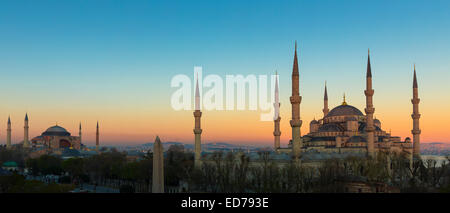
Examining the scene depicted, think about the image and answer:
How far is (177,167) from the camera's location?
152 ft

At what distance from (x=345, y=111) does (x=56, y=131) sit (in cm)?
8529

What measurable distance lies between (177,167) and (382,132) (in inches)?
1116

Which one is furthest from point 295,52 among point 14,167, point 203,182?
point 14,167

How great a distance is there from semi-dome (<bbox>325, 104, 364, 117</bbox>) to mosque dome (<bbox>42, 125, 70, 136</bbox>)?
81416 millimetres

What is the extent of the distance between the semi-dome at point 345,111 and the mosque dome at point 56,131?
81.4m

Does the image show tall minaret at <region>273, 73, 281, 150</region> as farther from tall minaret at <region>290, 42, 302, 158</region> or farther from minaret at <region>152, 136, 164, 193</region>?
minaret at <region>152, 136, 164, 193</region>

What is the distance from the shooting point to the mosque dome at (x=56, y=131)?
112250 millimetres

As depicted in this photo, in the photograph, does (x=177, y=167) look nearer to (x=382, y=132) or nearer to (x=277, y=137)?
(x=277, y=137)

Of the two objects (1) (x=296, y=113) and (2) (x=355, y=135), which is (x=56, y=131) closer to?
(2) (x=355, y=135)

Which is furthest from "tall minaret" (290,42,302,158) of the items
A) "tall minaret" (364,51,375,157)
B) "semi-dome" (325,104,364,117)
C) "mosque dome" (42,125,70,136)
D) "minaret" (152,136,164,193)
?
"mosque dome" (42,125,70,136)

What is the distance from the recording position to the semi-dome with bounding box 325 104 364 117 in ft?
187

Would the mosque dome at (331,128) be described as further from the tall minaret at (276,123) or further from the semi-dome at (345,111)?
the tall minaret at (276,123)

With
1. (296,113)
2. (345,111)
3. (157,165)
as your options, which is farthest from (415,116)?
(157,165)

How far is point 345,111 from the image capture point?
57.2 m
